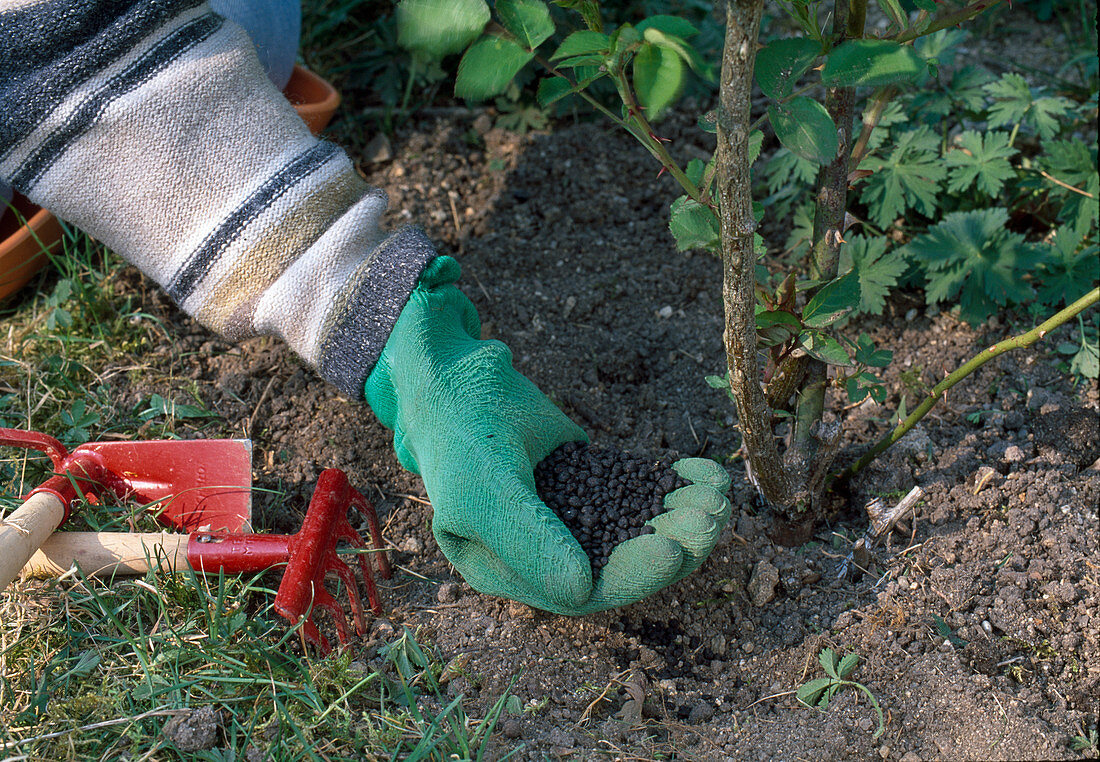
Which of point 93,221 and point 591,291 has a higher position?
point 93,221

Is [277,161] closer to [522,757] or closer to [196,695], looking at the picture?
[196,695]

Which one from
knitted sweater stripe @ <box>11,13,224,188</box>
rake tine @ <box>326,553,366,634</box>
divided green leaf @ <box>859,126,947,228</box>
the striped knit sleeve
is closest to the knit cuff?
the striped knit sleeve

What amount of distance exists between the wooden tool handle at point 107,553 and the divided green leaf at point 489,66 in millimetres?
936

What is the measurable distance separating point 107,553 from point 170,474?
21cm

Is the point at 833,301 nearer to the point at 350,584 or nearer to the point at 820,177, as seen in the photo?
the point at 820,177

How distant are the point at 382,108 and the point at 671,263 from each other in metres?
1.02

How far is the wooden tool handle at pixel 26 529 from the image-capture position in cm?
124

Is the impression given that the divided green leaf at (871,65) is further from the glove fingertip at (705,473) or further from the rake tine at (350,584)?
the rake tine at (350,584)

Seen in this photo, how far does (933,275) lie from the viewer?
1.80 m

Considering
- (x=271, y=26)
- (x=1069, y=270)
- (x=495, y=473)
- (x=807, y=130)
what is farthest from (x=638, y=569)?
(x=271, y=26)

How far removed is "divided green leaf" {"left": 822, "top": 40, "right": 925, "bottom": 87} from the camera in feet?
2.77

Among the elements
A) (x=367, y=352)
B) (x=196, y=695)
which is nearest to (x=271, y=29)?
(x=367, y=352)

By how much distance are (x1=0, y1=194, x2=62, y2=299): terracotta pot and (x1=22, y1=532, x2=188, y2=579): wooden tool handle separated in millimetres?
755

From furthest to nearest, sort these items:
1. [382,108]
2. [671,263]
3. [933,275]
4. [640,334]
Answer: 1. [382,108]
2. [671,263]
3. [640,334]
4. [933,275]
